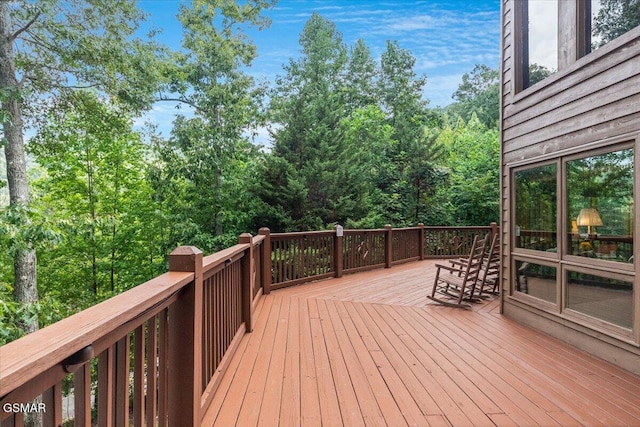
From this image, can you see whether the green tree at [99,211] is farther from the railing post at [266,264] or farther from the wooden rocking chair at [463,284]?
the wooden rocking chair at [463,284]

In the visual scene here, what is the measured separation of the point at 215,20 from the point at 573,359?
551 inches

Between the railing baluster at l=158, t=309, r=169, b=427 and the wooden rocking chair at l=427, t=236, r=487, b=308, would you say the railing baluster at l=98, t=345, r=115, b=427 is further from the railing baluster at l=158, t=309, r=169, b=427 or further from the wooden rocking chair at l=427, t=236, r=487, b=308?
the wooden rocking chair at l=427, t=236, r=487, b=308

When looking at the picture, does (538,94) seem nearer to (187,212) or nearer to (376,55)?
(187,212)

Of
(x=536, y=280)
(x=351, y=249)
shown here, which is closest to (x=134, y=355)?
(x=536, y=280)

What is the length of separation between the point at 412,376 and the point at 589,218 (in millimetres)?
2139

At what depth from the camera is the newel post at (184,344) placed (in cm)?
172

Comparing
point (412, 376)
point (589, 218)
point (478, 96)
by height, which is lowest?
point (412, 376)

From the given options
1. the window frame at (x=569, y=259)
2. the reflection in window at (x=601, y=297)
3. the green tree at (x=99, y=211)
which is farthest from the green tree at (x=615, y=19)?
the green tree at (x=99, y=211)

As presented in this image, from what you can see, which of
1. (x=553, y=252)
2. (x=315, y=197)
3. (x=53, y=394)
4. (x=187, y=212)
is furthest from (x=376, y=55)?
(x=53, y=394)

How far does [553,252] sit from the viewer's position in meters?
3.65

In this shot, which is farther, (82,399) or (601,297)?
(601,297)

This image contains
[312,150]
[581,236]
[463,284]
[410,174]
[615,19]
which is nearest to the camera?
[615,19]

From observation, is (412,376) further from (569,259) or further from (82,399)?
(82,399)

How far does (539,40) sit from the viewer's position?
395 centimetres
